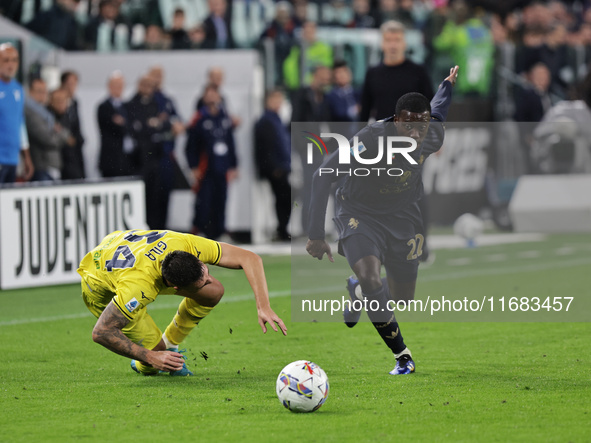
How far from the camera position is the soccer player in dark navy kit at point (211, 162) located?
14992 millimetres

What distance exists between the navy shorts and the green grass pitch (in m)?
0.64

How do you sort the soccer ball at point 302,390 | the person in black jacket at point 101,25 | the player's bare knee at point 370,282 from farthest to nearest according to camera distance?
1. the person in black jacket at point 101,25
2. the player's bare knee at point 370,282
3. the soccer ball at point 302,390

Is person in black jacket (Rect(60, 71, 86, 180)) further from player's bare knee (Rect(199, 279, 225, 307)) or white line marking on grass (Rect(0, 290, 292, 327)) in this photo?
player's bare knee (Rect(199, 279, 225, 307))

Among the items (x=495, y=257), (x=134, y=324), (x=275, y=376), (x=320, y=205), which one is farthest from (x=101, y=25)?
(x=275, y=376)

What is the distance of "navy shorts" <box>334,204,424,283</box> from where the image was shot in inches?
293

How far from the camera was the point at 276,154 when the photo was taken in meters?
15.4

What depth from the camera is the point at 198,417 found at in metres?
5.96

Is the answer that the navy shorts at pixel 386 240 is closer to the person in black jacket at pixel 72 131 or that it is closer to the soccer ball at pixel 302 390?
the soccer ball at pixel 302 390

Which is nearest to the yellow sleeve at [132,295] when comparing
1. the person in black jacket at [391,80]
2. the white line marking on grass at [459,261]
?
the person in black jacket at [391,80]

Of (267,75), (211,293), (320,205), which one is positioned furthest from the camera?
(267,75)

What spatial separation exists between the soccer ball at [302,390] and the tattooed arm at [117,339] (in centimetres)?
86

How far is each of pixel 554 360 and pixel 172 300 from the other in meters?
4.53

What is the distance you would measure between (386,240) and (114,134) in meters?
7.48

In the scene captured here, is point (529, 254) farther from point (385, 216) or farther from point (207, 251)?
point (207, 251)
